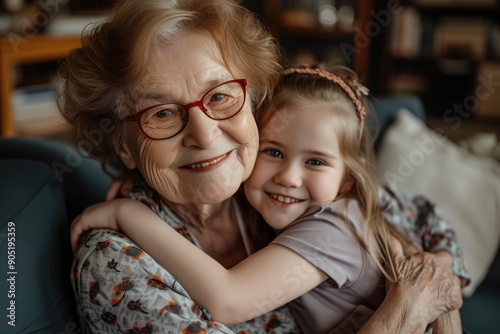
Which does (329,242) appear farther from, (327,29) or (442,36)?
(327,29)

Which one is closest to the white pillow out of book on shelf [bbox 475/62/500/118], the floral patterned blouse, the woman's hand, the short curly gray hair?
the woman's hand

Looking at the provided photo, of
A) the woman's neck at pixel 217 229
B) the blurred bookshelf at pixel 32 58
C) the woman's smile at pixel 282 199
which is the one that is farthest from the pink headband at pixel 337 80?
the blurred bookshelf at pixel 32 58

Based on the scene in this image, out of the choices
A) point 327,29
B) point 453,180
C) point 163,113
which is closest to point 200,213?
point 163,113

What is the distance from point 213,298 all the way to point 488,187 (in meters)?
1.36

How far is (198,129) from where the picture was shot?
1.17 meters

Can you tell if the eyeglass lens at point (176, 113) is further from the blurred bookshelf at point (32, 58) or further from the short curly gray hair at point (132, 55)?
the blurred bookshelf at point (32, 58)

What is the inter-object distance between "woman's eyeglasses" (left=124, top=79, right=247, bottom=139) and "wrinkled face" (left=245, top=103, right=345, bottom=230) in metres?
0.16

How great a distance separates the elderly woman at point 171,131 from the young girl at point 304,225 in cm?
4

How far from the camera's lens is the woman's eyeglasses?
1.18 meters

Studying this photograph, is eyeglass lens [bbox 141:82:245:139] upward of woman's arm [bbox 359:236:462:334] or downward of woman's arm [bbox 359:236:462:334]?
upward

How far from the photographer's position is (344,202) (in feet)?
4.38

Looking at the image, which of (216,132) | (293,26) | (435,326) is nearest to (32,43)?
(293,26)

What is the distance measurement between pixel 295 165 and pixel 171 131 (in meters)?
0.31

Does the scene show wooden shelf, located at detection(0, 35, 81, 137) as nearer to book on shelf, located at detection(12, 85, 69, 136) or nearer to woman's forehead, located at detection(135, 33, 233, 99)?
book on shelf, located at detection(12, 85, 69, 136)
